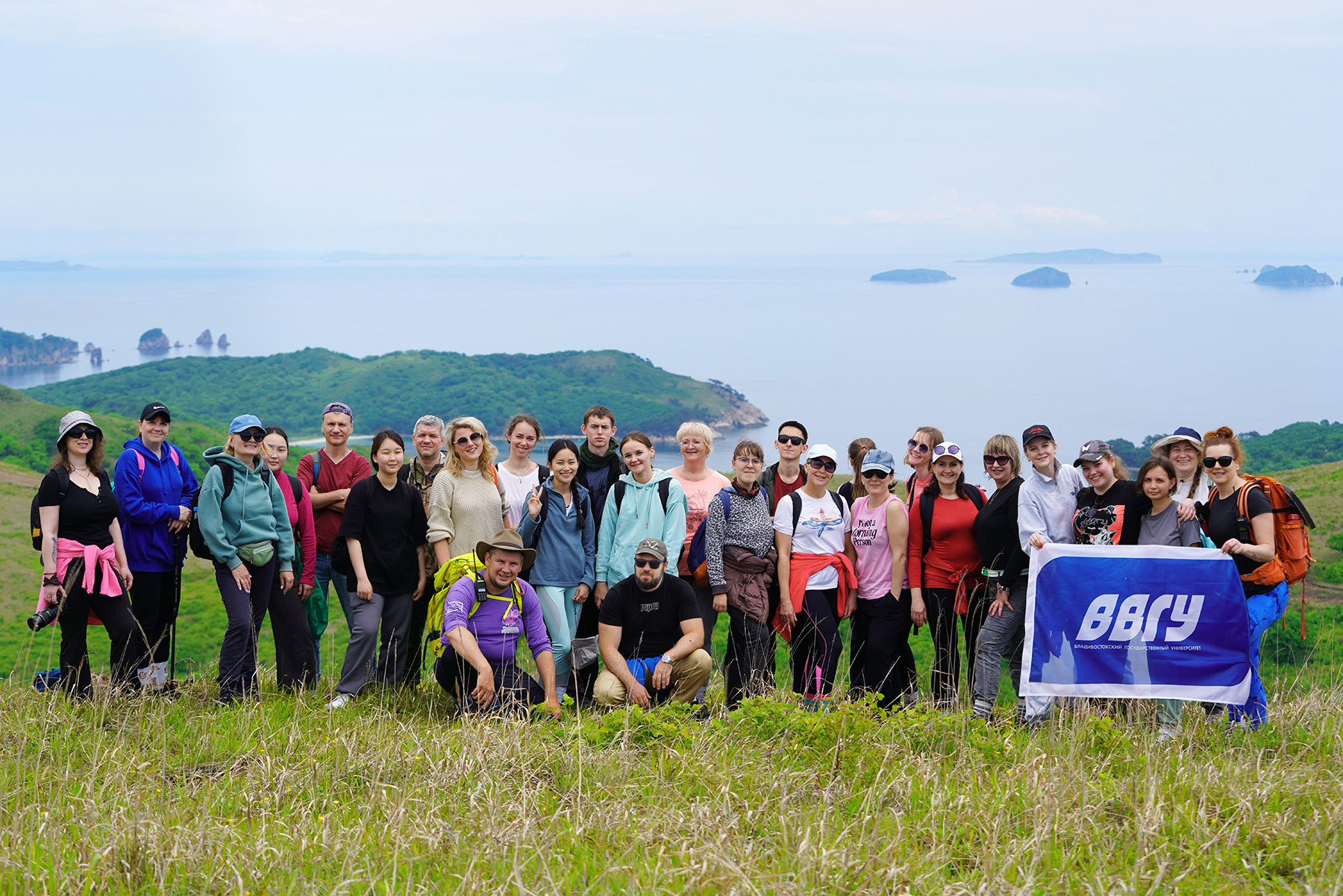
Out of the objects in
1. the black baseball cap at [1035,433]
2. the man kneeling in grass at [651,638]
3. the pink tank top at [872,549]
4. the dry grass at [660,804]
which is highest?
the black baseball cap at [1035,433]

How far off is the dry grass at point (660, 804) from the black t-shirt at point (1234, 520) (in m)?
1.00

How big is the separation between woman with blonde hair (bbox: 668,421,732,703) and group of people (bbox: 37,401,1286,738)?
2 centimetres

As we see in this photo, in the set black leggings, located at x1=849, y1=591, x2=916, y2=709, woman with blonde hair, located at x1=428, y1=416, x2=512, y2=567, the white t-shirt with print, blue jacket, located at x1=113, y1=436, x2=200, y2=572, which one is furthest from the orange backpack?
blue jacket, located at x1=113, y1=436, x2=200, y2=572

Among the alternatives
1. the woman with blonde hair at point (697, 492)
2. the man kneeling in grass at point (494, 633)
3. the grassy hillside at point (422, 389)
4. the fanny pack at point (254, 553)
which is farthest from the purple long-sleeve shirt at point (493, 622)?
the grassy hillside at point (422, 389)

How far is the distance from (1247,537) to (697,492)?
3.72m

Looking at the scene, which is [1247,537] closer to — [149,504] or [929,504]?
[929,504]

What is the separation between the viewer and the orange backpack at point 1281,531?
6.17 meters

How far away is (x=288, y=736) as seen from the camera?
607 centimetres

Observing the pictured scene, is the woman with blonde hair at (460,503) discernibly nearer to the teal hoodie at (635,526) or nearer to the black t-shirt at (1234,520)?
the teal hoodie at (635,526)

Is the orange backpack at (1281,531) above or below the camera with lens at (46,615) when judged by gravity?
above

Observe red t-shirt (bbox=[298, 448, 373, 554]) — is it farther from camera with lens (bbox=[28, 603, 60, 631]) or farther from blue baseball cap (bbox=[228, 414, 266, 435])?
camera with lens (bbox=[28, 603, 60, 631])

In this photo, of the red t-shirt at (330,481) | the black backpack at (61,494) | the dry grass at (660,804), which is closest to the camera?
the dry grass at (660,804)

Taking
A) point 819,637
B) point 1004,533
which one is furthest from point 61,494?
point 1004,533

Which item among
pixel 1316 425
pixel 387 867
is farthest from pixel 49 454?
pixel 1316 425
